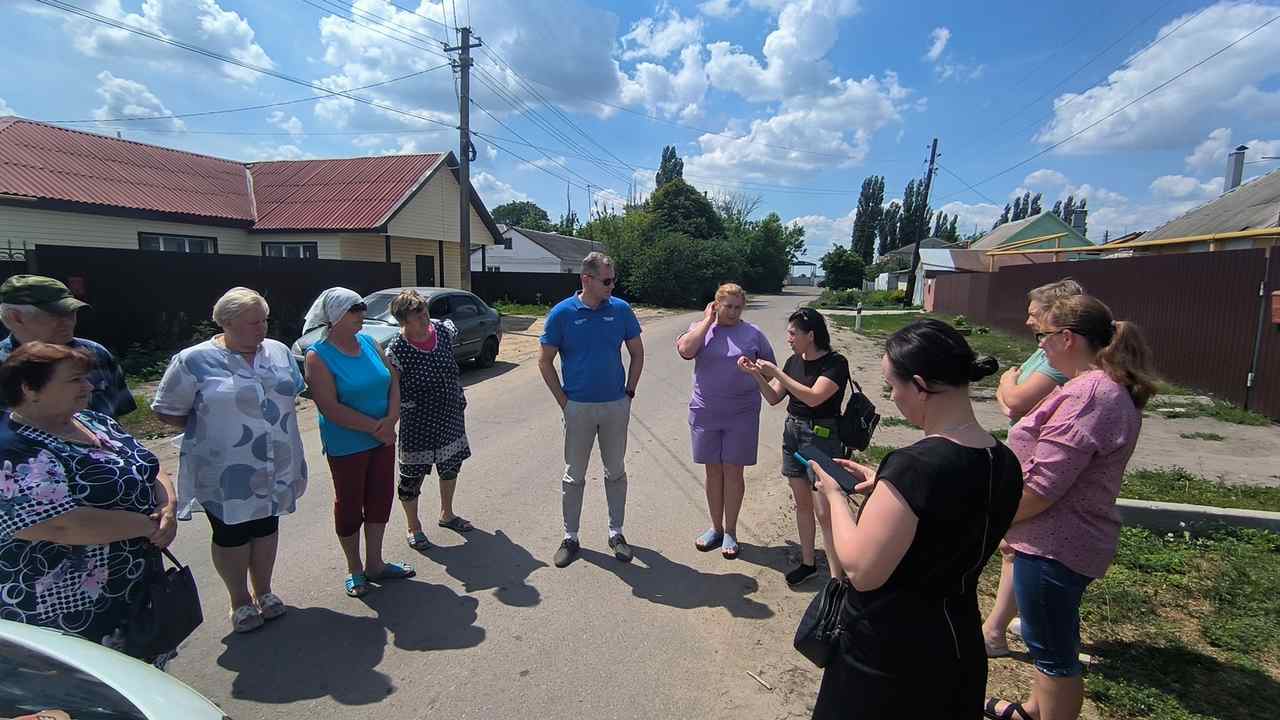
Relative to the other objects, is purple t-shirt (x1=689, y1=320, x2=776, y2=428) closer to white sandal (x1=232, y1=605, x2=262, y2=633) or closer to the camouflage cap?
white sandal (x1=232, y1=605, x2=262, y2=633)

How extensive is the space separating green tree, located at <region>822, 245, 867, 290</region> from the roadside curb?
2361 inches

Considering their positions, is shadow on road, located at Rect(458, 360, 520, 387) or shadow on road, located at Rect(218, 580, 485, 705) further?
shadow on road, located at Rect(458, 360, 520, 387)

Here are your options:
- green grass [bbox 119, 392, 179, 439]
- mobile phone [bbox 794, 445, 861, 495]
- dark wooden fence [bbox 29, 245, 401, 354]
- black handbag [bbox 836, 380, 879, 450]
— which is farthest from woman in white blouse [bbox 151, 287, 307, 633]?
dark wooden fence [bbox 29, 245, 401, 354]

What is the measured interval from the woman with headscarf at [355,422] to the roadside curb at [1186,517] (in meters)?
4.92

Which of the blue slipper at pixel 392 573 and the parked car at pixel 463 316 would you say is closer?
the blue slipper at pixel 392 573

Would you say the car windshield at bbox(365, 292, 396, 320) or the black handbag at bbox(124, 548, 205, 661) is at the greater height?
the car windshield at bbox(365, 292, 396, 320)

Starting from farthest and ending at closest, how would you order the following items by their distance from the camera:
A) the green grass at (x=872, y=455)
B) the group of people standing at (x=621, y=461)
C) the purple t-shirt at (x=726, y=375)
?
the green grass at (x=872, y=455), the purple t-shirt at (x=726, y=375), the group of people standing at (x=621, y=461)

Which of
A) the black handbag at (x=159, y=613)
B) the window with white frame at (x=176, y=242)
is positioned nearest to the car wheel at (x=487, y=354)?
the window with white frame at (x=176, y=242)

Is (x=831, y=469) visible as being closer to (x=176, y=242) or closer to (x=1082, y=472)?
(x=1082, y=472)

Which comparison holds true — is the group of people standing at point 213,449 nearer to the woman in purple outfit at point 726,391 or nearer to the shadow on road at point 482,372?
the woman in purple outfit at point 726,391

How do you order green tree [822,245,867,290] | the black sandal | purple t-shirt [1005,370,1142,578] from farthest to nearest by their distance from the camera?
green tree [822,245,867,290] < the black sandal < purple t-shirt [1005,370,1142,578]

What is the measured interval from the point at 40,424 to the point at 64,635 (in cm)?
76

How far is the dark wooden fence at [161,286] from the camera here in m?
10.9

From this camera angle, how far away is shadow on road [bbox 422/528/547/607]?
3.80 meters
